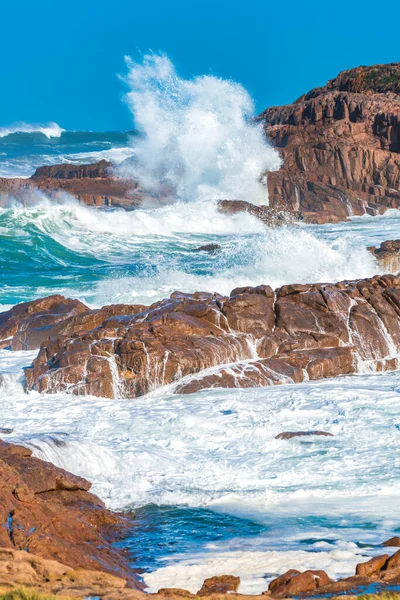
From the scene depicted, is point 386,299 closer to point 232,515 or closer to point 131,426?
point 131,426

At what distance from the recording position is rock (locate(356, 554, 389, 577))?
6430mm

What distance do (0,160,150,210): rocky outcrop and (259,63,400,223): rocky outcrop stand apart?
7.51 meters

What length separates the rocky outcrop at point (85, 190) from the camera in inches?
1639

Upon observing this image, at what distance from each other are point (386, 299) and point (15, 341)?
736cm

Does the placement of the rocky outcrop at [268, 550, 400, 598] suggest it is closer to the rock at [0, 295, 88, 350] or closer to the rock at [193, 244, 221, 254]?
the rock at [0, 295, 88, 350]

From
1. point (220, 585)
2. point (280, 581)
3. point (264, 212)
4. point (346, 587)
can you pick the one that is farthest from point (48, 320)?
point (264, 212)

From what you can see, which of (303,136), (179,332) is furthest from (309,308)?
(303,136)

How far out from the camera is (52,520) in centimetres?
739

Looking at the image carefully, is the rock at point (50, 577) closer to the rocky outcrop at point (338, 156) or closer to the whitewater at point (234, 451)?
the whitewater at point (234, 451)

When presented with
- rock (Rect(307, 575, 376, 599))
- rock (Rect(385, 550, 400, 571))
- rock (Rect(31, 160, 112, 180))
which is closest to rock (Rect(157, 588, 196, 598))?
rock (Rect(307, 575, 376, 599))

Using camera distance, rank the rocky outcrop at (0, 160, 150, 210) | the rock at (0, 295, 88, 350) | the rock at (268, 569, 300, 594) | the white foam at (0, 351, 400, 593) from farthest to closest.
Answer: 1. the rocky outcrop at (0, 160, 150, 210)
2. the rock at (0, 295, 88, 350)
3. the white foam at (0, 351, 400, 593)
4. the rock at (268, 569, 300, 594)

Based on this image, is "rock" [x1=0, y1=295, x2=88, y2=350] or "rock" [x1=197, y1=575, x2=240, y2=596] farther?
"rock" [x1=0, y1=295, x2=88, y2=350]

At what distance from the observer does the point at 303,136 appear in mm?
49500

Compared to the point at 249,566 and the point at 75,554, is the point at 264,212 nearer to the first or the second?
the point at 249,566
